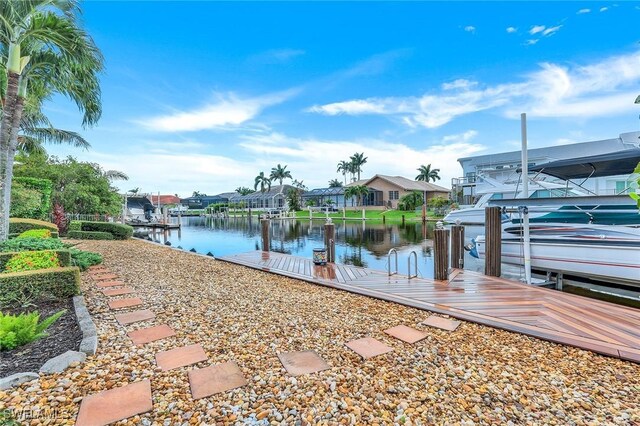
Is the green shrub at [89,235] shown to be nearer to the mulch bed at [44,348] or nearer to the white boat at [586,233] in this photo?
the mulch bed at [44,348]

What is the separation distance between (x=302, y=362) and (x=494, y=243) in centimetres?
471

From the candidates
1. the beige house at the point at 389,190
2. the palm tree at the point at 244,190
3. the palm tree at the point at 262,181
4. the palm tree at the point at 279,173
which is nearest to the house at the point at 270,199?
the palm tree at the point at 262,181

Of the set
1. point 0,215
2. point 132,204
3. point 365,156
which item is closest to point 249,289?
point 0,215

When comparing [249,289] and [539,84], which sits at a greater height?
[539,84]

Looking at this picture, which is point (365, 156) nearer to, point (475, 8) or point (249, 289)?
point (475, 8)

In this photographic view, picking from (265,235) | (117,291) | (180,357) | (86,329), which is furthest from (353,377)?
(265,235)

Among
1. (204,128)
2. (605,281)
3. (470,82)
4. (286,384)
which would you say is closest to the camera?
(286,384)

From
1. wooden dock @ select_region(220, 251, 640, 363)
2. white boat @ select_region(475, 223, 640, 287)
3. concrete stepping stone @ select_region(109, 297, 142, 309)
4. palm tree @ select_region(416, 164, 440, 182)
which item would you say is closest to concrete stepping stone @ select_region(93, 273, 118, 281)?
concrete stepping stone @ select_region(109, 297, 142, 309)

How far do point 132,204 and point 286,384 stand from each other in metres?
40.2

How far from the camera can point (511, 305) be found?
378 cm

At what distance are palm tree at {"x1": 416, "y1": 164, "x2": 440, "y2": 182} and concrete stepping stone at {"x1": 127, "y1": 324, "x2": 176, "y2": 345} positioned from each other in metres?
48.5

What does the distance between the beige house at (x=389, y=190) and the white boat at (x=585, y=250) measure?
101ft

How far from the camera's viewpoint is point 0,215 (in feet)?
17.9

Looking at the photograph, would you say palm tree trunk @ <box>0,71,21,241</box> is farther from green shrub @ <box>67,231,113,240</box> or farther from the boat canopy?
the boat canopy
